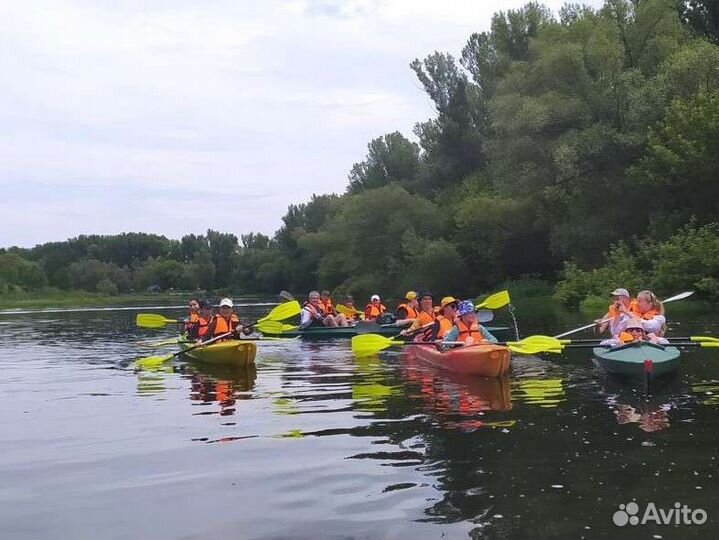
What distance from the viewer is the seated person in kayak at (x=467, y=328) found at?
13414mm

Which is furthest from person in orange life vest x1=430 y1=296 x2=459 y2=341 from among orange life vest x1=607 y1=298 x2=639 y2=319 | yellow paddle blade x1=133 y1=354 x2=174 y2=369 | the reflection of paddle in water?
the reflection of paddle in water

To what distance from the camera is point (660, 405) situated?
32.8 feet

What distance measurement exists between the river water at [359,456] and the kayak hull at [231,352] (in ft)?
3.76

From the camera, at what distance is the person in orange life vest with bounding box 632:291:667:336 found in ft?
40.7

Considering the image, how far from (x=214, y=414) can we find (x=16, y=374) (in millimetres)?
7002

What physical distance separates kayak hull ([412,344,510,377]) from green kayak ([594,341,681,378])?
1451 mm

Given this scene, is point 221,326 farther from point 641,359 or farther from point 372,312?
point 641,359

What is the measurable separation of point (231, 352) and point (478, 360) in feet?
16.3

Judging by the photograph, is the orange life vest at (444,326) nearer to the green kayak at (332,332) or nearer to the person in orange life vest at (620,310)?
the person in orange life vest at (620,310)

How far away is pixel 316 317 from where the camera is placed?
22.1 meters

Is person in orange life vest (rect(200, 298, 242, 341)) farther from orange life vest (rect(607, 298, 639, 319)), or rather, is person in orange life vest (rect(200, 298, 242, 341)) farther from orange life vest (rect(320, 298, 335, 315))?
orange life vest (rect(607, 298, 639, 319))

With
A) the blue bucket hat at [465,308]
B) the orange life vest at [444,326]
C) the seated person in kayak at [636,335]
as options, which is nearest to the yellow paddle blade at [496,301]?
the orange life vest at [444,326]

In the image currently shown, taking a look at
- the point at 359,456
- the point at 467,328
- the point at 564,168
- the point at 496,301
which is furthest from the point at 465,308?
the point at 564,168

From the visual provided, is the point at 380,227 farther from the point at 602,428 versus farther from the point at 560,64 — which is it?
the point at 602,428
